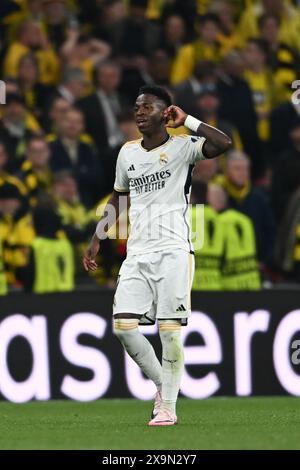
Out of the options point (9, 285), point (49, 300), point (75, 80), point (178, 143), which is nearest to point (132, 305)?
point (178, 143)

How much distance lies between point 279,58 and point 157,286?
8.55m

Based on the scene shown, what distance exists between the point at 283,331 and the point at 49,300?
2.15 meters

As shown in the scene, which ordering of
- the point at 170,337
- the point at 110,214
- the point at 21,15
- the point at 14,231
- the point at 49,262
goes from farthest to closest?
1. the point at 21,15
2. the point at 14,231
3. the point at 49,262
4. the point at 110,214
5. the point at 170,337

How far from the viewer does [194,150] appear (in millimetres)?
9594

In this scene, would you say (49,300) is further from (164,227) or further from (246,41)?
(246,41)

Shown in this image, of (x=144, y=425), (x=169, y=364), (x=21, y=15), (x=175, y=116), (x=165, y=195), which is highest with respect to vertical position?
(x=21, y=15)

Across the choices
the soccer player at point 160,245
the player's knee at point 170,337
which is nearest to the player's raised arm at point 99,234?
the soccer player at point 160,245

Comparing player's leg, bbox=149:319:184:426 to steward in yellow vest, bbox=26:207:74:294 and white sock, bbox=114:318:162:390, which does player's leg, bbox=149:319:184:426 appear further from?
steward in yellow vest, bbox=26:207:74:294

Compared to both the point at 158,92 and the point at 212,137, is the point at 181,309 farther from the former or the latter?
the point at 158,92

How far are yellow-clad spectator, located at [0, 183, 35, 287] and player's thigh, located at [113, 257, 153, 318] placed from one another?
13.8ft

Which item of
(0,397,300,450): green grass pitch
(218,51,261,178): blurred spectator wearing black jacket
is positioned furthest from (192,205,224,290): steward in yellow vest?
(218,51,261,178): blurred spectator wearing black jacket

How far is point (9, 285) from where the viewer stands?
13.9 meters

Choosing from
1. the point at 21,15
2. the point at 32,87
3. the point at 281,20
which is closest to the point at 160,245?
the point at 32,87

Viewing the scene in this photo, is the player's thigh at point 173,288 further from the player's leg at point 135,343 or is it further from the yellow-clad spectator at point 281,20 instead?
the yellow-clad spectator at point 281,20
